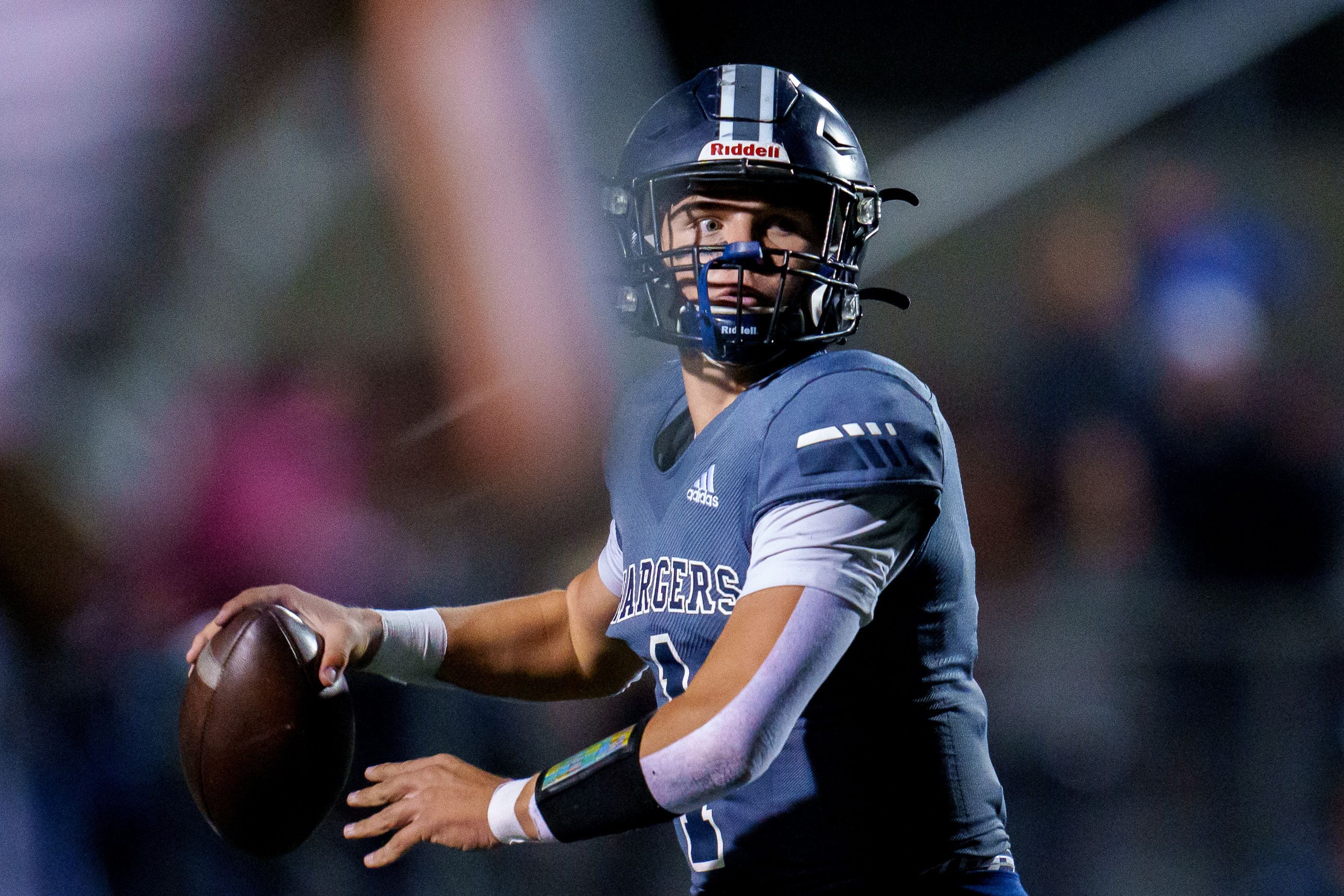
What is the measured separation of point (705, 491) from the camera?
4.87ft

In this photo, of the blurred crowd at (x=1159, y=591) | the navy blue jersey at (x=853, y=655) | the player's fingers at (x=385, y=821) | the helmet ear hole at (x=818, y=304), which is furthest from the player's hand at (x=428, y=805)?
the blurred crowd at (x=1159, y=591)

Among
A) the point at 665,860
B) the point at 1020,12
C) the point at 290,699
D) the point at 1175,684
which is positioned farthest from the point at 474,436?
the point at 1020,12

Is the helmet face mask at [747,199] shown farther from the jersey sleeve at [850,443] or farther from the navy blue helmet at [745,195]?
the jersey sleeve at [850,443]

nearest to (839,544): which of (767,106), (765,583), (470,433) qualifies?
(765,583)

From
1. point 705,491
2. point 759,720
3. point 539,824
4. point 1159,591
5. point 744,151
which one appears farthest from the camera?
point 1159,591

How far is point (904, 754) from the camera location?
140cm

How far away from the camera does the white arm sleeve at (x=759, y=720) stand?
4.02 ft

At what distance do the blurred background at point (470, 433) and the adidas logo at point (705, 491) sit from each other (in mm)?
1490

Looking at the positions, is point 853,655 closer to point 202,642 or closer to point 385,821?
point 385,821

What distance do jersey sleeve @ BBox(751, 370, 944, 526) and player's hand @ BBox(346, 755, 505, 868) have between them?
47cm

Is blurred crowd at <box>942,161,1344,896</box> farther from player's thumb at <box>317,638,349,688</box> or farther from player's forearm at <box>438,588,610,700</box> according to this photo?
player's thumb at <box>317,638,349,688</box>

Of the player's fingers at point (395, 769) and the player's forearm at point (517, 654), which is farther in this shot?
the player's forearm at point (517, 654)

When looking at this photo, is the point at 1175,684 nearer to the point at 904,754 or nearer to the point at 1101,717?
the point at 1101,717

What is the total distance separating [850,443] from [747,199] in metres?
0.48
